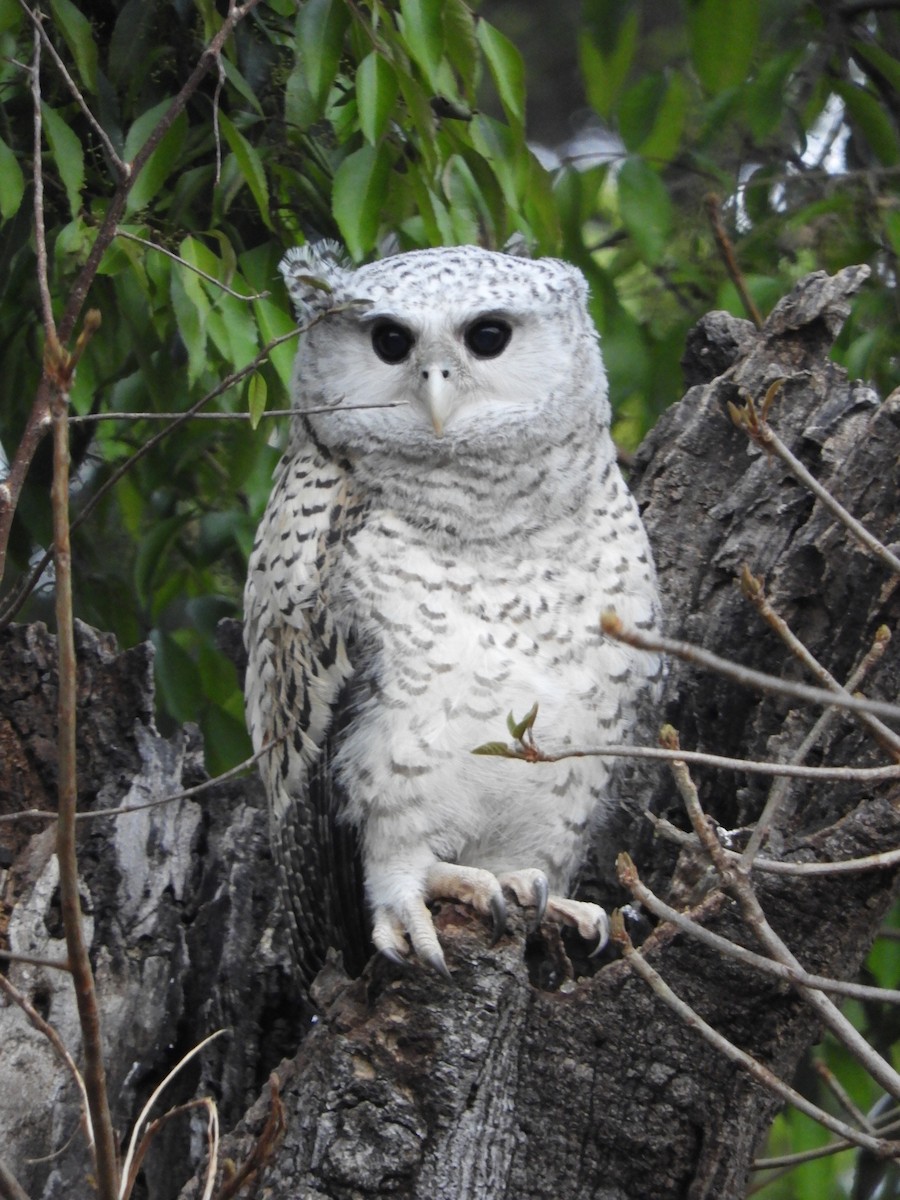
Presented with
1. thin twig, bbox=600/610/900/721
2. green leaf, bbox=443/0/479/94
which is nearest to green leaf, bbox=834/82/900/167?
green leaf, bbox=443/0/479/94

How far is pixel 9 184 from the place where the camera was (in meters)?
2.37

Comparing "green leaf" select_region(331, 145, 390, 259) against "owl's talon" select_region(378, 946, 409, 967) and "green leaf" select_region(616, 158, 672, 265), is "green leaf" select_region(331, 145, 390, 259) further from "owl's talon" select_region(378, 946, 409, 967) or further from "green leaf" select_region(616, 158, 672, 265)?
"owl's talon" select_region(378, 946, 409, 967)

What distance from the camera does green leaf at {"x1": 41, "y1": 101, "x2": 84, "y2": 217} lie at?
2383 mm

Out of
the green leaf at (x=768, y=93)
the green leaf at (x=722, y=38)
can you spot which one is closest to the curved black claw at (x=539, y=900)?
the green leaf at (x=722, y=38)

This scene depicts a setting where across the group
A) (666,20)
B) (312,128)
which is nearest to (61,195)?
(312,128)

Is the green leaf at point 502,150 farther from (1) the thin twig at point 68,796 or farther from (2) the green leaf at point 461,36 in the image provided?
(1) the thin twig at point 68,796

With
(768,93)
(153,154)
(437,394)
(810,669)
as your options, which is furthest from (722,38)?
(810,669)

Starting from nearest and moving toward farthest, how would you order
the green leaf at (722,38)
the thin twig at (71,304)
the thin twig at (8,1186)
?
the thin twig at (8,1186) < the thin twig at (71,304) < the green leaf at (722,38)

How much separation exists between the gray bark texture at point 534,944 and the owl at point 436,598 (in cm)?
20

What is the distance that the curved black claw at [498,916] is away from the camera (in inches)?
82.4

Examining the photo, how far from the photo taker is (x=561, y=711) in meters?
2.49

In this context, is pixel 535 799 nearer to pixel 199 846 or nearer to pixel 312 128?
pixel 199 846

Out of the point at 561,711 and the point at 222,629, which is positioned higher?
the point at 222,629

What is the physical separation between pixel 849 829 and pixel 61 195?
1.93m
